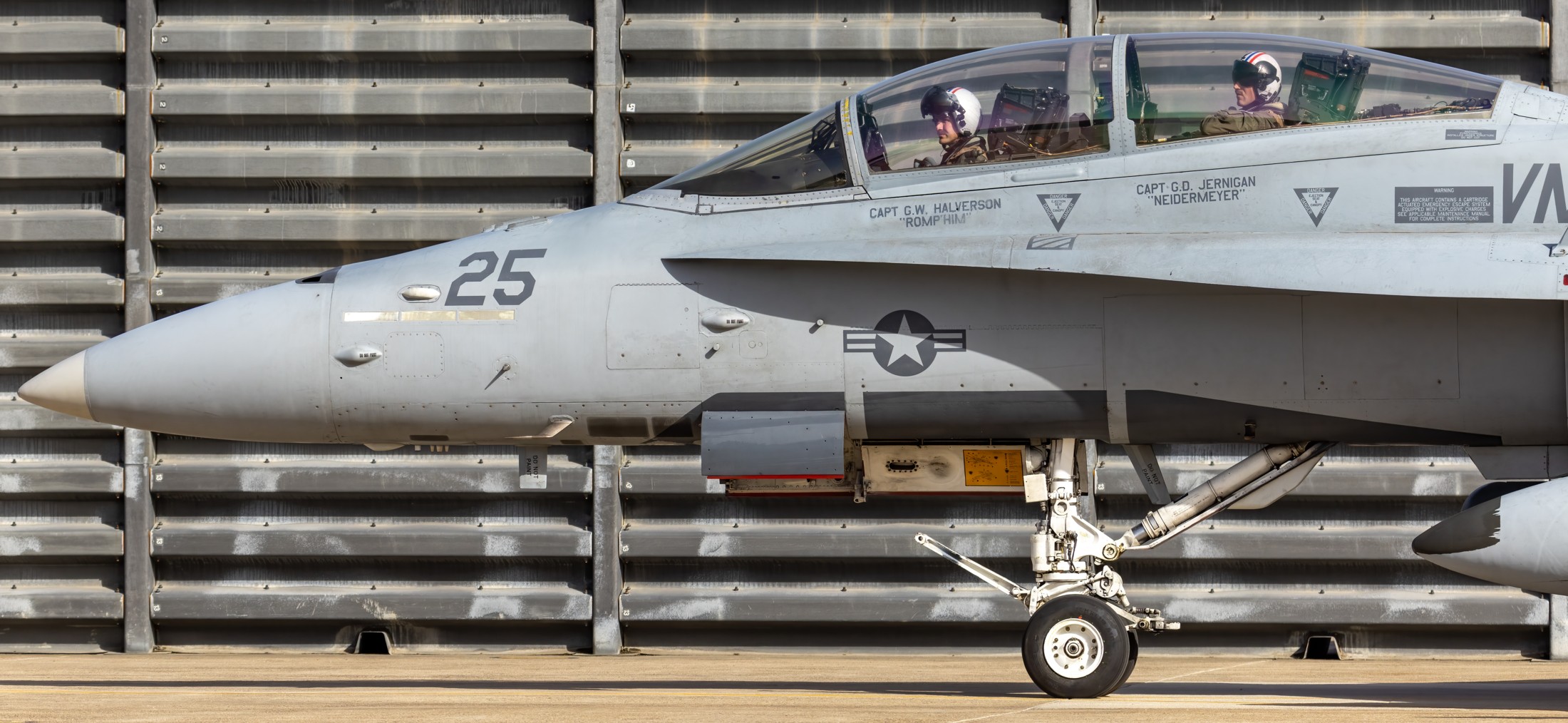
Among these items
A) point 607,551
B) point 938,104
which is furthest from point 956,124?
point 607,551

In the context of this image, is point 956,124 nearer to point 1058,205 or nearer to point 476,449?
point 1058,205

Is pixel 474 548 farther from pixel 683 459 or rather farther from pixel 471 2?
pixel 471 2

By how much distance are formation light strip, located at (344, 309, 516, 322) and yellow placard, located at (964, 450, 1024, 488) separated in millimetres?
2058

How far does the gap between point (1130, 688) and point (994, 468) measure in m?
1.24

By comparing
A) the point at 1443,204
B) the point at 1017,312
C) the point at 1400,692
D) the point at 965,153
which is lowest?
the point at 1400,692

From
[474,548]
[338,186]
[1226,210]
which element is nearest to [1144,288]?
[1226,210]

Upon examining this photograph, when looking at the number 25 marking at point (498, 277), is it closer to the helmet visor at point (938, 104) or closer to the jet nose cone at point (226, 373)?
the jet nose cone at point (226, 373)

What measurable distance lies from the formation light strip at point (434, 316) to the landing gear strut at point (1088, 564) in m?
1.97

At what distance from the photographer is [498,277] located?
6164mm

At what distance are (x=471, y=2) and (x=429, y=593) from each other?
4071 millimetres

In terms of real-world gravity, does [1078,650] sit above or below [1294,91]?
below

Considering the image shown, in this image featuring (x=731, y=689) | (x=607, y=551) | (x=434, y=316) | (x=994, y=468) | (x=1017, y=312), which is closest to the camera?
(x=1017, y=312)

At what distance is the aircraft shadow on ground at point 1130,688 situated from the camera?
6.00 meters

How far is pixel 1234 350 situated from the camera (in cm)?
583
